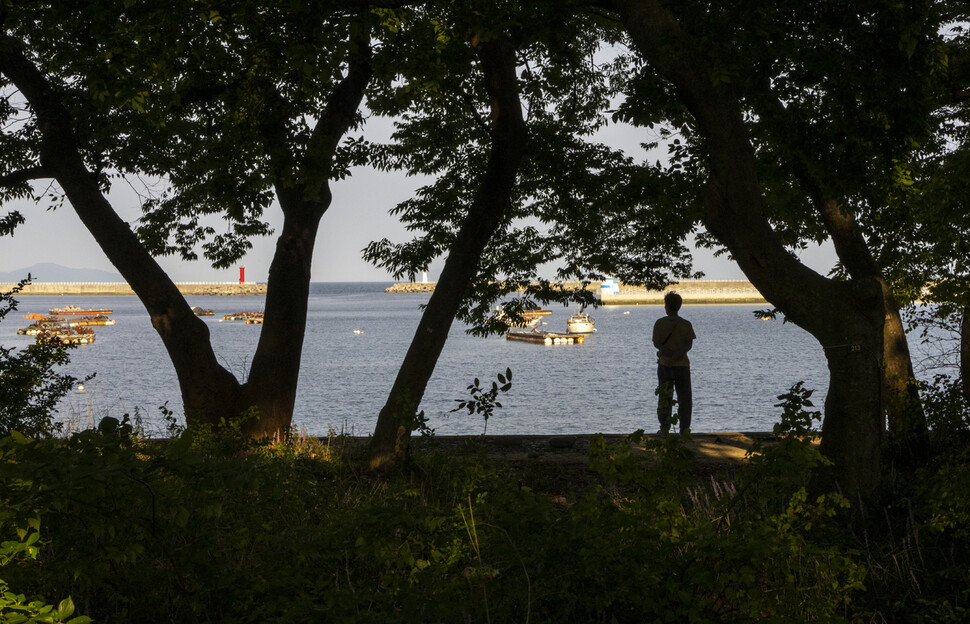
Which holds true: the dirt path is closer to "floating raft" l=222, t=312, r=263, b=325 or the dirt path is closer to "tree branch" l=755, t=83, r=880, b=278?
"tree branch" l=755, t=83, r=880, b=278

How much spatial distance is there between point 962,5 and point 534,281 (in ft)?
24.6

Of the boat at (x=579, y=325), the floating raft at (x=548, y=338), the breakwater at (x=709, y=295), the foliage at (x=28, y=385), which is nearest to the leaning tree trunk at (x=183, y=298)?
the foliage at (x=28, y=385)

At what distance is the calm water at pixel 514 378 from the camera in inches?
1142

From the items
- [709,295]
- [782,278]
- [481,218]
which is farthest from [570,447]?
[709,295]

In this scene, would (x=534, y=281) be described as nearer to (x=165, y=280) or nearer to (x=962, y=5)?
(x=165, y=280)

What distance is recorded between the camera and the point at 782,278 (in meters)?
6.73

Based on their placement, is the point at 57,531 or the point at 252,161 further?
the point at 252,161

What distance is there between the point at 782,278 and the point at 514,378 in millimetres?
39636

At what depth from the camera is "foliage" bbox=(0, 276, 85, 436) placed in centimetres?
803

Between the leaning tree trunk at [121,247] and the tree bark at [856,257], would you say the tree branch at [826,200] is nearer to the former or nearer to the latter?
the tree bark at [856,257]

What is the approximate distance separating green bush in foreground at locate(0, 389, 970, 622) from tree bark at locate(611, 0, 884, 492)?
128 cm

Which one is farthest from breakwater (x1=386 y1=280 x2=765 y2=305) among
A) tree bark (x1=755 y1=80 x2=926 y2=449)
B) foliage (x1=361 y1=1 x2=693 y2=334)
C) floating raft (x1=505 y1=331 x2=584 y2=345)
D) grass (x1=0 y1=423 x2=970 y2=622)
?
grass (x1=0 y1=423 x2=970 y2=622)

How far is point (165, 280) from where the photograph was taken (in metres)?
10.5

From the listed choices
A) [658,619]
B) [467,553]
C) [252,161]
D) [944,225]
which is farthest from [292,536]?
[944,225]
